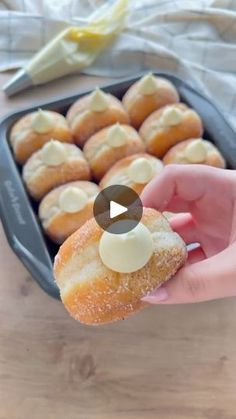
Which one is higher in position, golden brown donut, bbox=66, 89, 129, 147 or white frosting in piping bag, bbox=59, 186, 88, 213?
golden brown donut, bbox=66, 89, 129, 147

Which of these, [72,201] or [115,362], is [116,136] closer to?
[72,201]

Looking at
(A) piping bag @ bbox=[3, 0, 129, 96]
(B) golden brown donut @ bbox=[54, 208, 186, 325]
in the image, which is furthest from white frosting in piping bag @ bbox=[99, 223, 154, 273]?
(A) piping bag @ bbox=[3, 0, 129, 96]

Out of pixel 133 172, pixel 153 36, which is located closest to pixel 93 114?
pixel 133 172

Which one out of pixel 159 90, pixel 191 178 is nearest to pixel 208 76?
pixel 159 90

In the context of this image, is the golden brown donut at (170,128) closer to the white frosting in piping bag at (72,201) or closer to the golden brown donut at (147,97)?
the golden brown donut at (147,97)

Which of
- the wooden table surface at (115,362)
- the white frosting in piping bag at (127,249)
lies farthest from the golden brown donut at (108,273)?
the wooden table surface at (115,362)

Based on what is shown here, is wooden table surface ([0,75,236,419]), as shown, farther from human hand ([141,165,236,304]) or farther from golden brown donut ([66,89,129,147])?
golden brown donut ([66,89,129,147])
